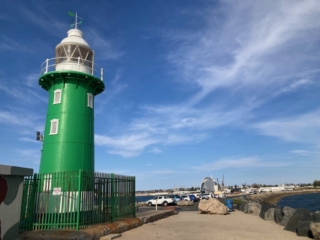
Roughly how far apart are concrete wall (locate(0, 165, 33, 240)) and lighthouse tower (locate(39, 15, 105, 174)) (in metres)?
6.71

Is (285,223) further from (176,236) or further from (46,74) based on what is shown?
(46,74)

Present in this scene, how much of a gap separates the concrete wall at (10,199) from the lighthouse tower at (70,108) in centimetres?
671

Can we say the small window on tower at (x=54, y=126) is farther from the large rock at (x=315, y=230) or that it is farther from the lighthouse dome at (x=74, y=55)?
the large rock at (x=315, y=230)

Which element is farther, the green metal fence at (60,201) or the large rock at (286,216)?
the large rock at (286,216)

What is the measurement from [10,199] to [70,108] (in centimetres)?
865

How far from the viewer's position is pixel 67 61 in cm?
1686

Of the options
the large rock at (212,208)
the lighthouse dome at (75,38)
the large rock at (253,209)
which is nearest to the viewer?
the lighthouse dome at (75,38)

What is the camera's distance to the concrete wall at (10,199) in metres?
8.04

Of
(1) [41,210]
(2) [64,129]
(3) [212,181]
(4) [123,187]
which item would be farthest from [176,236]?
(3) [212,181]

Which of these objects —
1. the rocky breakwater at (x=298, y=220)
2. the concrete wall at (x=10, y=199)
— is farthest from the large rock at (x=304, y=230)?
the concrete wall at (x=10, y=199)

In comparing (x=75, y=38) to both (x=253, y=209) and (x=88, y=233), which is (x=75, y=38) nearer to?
(x=88, y=233)

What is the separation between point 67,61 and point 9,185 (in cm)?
1028

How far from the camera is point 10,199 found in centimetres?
832

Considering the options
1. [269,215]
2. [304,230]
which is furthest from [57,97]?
[269,215]
